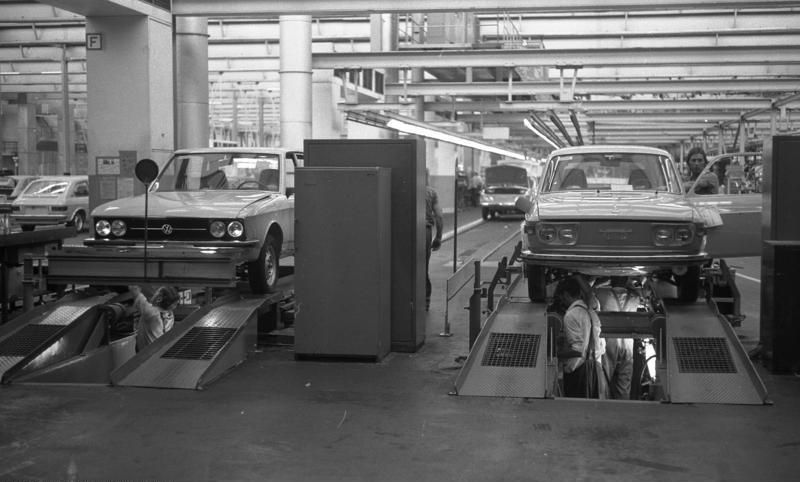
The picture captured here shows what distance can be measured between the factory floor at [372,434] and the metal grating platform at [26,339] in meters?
0.83

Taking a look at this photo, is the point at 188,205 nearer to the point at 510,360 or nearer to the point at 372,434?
the point at 510,360

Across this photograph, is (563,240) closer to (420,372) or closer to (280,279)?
(420,372)

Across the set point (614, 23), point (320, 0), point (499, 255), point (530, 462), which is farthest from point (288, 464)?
point (614, 23)

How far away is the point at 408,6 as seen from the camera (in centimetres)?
1573

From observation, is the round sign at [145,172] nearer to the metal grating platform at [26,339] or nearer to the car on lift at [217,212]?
the car on lift at [217,212]

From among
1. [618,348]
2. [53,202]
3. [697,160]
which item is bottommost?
[618,348]

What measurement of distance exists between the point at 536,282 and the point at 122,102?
8099mm

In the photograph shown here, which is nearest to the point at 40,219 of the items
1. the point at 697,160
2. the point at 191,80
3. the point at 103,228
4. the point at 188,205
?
the point at 191,80

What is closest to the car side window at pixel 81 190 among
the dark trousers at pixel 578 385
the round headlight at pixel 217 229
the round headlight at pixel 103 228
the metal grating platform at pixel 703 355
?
the round headlight at pixel 103 228

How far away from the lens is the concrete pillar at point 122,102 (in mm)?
14977

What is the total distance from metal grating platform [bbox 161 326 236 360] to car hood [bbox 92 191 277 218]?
59.5 inches

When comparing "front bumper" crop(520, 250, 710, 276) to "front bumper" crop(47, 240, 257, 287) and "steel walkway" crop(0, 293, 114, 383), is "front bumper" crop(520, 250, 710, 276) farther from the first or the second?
"steel walkway" crop(0, 293, 114, 383)

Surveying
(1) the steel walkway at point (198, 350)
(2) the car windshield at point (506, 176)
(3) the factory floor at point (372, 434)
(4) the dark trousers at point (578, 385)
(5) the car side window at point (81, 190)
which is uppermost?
(2) the car windshield at point (506, 176)

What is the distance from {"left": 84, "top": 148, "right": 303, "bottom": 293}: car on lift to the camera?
10.1 metres
